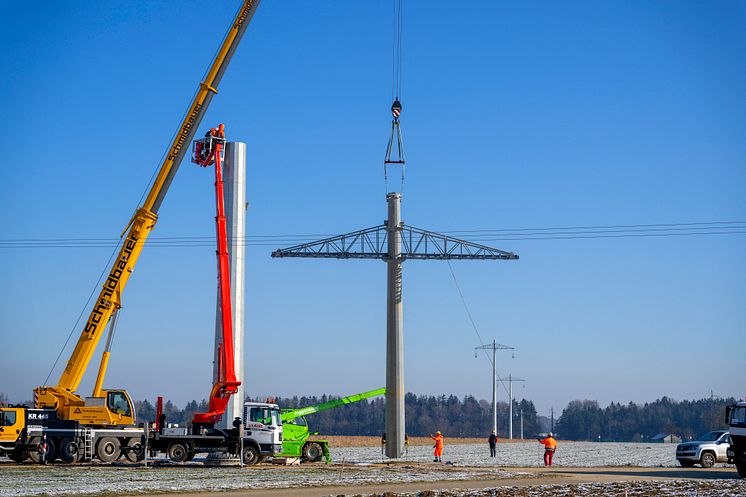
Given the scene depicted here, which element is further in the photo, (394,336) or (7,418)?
(394,336)

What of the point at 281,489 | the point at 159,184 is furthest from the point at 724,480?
the point at 159,184

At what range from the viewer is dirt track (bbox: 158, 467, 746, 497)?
96.8ft

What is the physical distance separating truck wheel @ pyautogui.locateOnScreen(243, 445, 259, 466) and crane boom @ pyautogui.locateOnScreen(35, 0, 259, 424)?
5.71m

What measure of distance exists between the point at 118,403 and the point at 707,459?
84.1 ft

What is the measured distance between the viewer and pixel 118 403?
140 feet

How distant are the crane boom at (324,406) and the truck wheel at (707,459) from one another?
17997 mm

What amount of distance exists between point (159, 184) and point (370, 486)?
18738mm

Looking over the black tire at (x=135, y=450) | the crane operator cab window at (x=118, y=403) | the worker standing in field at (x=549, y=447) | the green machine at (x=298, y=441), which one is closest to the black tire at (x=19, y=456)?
the crane operator cab window at (x=118, y=403)

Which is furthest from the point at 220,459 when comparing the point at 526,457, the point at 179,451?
the point at 526,457

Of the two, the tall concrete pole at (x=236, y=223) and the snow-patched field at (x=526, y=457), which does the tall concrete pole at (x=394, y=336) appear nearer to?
the snow-patched field at (x=526, y=457)

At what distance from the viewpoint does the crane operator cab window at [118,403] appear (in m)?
42.6

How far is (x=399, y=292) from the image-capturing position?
59844 mm

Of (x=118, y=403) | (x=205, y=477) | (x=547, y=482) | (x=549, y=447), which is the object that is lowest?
(x=547, y=482)

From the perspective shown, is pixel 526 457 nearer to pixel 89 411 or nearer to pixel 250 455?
pixel 250 455
